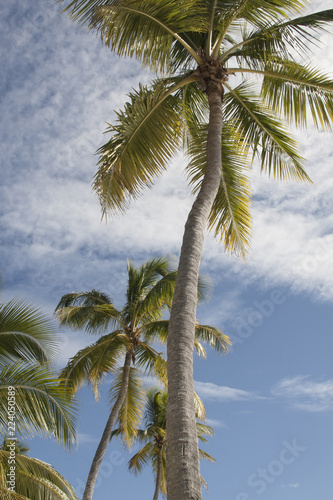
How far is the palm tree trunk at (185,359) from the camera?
363 cm

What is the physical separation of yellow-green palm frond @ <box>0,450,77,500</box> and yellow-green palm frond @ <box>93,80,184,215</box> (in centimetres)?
442

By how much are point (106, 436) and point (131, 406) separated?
1956 millimetres

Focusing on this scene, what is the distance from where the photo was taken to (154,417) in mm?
23359

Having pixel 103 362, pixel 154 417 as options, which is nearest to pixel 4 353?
pixel 103 362

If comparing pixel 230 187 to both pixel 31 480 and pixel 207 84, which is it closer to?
pixel 207 84

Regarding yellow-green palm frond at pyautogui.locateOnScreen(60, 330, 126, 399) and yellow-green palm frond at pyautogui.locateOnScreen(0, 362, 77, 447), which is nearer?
yellow-green palm frond at pyautogui.locateOnScreen(0, 362, 77, 447)

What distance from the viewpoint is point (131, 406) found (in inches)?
643

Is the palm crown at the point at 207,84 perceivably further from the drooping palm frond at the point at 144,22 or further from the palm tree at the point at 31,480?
the palm tree at the point at 31,480

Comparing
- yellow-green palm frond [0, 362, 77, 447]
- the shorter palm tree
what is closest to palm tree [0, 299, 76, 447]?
yellow-green palm frond [0, 362, 77, 447]

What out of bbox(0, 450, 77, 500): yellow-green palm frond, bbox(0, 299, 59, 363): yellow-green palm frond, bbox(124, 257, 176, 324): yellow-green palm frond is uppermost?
bbox(124, 257, 176, 324): yellow-green palm frond

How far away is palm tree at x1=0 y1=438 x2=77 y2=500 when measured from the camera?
7.11 meters

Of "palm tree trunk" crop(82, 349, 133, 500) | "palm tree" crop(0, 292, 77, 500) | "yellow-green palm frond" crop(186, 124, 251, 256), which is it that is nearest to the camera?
"palm tree" crop(0, 292, 77, 500)

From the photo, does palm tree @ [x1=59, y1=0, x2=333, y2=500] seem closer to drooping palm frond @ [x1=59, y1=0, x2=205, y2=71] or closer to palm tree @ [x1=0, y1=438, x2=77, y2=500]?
drooping palm frond @ [x1=59, y1=0, x2=205, y2=71]

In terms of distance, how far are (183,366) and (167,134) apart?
476cm
